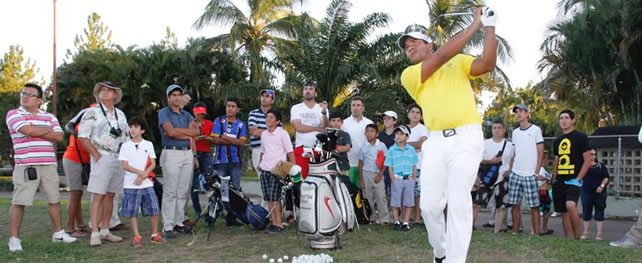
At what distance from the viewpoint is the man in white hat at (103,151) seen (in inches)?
287

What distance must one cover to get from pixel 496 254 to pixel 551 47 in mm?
20658

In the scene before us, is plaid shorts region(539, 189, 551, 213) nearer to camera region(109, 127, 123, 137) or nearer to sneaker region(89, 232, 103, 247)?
camera region(109, 127, 123, 137)

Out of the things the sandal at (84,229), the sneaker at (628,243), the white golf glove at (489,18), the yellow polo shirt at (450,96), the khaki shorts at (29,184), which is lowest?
the sandal at (84,229)

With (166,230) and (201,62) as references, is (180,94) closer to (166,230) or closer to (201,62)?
(166,230)

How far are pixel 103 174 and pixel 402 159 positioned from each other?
4068 millimetres

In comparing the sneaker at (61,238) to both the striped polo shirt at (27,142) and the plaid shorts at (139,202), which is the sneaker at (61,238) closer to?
the plaid shorts at (139,202)

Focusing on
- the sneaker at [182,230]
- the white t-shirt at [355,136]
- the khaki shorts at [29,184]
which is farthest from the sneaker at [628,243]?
the khaki shorts at [29,184]

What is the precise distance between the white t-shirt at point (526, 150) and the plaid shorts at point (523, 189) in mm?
75

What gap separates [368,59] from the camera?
70.0 feet

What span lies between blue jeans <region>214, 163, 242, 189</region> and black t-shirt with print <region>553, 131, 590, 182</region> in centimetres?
448

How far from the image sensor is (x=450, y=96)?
14.8 ft

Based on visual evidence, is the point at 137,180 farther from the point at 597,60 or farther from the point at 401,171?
the point at 597,60

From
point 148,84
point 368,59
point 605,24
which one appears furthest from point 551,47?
point 148,84

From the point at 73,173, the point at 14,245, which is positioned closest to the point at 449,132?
the point at 14,245
